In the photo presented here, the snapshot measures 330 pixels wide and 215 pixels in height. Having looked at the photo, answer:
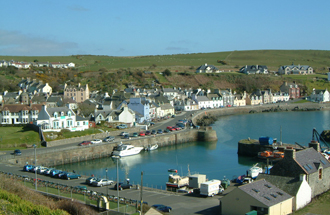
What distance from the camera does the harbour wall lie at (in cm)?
3328

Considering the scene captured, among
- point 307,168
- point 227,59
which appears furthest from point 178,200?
point 227,59

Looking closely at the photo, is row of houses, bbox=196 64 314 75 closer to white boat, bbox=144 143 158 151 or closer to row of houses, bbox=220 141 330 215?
white boat, bbox=144 143 158 151

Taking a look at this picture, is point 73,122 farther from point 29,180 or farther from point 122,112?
point 29,180

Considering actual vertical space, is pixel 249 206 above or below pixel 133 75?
below

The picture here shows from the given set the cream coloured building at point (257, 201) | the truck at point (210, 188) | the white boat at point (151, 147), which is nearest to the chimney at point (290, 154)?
the cream coloured building at point (257, 201)

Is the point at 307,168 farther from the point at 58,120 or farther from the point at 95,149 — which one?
the point at 58,120

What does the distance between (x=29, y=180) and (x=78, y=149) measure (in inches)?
495

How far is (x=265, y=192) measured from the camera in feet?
59.0

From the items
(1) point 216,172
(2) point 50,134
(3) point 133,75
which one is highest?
(3) point 133,75

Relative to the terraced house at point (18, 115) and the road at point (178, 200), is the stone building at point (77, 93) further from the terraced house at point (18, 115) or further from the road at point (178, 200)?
the road at point (178, 200)

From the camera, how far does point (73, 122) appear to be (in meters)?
43.2

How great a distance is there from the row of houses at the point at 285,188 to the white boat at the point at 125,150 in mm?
19600

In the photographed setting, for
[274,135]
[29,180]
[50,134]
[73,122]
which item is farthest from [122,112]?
[29,180]

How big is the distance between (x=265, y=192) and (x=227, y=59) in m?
153
